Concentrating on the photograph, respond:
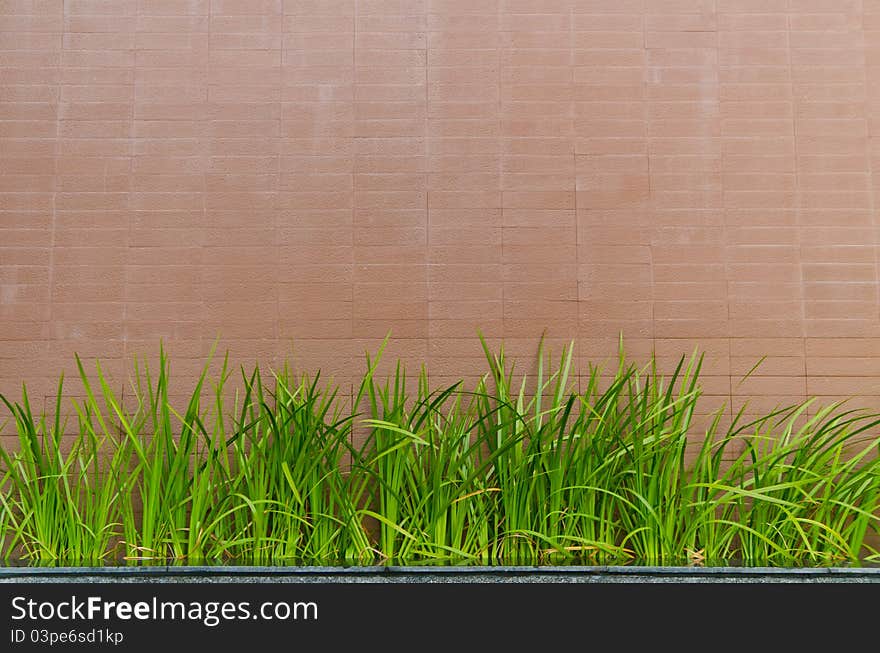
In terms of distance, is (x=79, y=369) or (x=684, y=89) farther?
(x=684, y=89)

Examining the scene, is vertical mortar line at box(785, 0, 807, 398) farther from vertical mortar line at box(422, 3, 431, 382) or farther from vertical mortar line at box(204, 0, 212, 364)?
vertical mortar line at box(204, 0, 212, 364)

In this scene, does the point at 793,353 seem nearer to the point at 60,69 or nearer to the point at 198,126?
the point at 198,126

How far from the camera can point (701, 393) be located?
2527 millimetres

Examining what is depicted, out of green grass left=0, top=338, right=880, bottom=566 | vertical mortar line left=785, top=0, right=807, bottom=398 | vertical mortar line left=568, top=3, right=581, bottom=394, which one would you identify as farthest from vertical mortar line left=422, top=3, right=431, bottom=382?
vertical mortar line left=785, top=0, right=807, bottom=398

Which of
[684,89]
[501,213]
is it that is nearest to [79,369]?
[501,213]

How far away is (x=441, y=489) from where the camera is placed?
7.41 ft

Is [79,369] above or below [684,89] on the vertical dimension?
below

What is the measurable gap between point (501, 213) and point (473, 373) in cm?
48

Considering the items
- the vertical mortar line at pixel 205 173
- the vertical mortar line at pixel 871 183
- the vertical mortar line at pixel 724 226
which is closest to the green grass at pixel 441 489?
the vertical mortar line at pixel 724 226

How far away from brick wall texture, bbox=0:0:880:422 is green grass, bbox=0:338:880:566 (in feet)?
0.62

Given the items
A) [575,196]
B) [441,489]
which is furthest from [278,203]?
[441,489]

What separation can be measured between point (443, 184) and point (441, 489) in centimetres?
90

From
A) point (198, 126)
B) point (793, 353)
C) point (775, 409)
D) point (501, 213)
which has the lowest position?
point (775, 409)

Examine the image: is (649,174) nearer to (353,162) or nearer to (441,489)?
(353,162)
